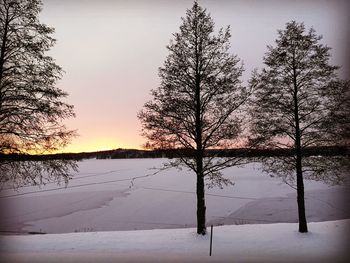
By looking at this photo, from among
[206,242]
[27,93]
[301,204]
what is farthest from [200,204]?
[27,93]

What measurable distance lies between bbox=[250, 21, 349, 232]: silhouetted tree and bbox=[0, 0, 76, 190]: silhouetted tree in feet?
29.2

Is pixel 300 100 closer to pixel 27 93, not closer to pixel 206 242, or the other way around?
pixel 206 242

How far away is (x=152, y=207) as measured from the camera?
87.5 ft

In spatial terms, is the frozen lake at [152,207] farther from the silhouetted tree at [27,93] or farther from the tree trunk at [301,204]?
the silhouetted tree at [27,93]

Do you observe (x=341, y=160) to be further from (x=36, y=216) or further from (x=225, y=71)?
(x=36, y=216)

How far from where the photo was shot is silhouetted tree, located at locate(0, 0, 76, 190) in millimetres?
11914

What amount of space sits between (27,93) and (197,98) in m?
7.38

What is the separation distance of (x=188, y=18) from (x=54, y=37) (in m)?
6.08

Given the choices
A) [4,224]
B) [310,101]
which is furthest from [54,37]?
[4,224]

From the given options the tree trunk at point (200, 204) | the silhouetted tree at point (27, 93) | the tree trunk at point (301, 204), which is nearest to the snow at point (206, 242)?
the tree trunk at point (301, 204)

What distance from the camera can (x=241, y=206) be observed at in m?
26.8

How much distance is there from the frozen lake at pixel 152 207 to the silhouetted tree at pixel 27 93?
327 inches

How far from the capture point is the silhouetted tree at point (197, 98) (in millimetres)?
15852

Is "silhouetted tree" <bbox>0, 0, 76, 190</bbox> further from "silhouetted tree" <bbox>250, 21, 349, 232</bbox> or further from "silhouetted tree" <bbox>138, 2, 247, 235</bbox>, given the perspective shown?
"silhouetted tree" <bbox>250, 21, 349, 232</bbox>
